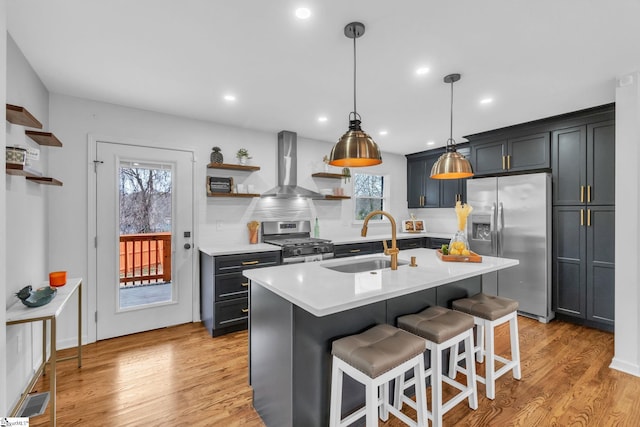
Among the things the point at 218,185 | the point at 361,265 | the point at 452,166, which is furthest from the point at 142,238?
the point at 452,166

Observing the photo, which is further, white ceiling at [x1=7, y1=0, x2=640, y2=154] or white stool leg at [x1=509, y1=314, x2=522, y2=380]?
white stool leg at [x1=509, y1=314, x2=522, y2=380]

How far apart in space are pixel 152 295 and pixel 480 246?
4251 millimetres

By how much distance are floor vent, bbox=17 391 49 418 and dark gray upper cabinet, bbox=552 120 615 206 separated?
5232mm

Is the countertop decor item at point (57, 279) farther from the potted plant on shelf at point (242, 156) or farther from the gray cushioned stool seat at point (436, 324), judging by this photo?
the gray cushioned stool seat at point (436, 324)

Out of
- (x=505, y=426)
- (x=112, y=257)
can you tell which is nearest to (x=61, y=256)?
(x=112, y=257)

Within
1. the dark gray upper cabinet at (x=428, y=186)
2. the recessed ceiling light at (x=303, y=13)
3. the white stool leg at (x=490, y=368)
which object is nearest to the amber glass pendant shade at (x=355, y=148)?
the recessed ceiling light at (x=303, y=13)

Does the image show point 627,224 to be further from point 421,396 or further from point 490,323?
point 421,396

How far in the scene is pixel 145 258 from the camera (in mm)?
3357

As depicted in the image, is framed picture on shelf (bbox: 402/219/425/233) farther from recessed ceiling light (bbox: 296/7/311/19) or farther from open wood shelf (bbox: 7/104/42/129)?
open wood shelf (bbox: 7/104/42/129)

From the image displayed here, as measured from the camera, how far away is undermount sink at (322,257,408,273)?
8.08 feet

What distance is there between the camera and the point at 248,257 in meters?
3.43

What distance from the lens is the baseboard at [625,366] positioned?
8.13 feet

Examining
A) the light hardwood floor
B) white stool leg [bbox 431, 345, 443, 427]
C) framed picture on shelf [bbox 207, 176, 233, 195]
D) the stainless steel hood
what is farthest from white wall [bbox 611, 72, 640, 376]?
framed picture on shelf [bbox 207, 176, 233, 195]

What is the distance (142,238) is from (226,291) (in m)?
1.11
